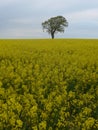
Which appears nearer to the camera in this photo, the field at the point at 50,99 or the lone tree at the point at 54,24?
the field at the point at 50,99

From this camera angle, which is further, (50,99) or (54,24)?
(54,24)

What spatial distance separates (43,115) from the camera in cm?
725

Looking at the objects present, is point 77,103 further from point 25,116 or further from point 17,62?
point 17,62

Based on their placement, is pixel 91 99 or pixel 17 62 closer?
pixel 91 99

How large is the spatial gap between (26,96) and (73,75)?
4101mm

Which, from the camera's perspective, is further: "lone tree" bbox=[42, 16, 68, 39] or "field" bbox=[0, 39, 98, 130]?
"lone tree" bbox=[42, 16, 68, 39]

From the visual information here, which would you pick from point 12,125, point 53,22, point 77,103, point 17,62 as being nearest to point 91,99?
point 77,103

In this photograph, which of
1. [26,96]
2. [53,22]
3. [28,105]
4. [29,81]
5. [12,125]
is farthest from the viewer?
[53,22]

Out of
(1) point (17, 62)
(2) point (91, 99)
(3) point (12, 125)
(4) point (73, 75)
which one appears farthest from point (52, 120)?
(1) point (17, 62)

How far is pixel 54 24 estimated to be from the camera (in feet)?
244

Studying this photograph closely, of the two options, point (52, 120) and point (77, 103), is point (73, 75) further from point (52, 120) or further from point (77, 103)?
point (52, 120)

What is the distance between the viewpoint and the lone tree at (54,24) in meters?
73.7

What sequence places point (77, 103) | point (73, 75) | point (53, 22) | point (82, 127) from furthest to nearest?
point (53, 22) < point (73, 75) < point (77, 103) < point (82, 127)

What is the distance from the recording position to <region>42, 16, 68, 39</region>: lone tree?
7369 cm
